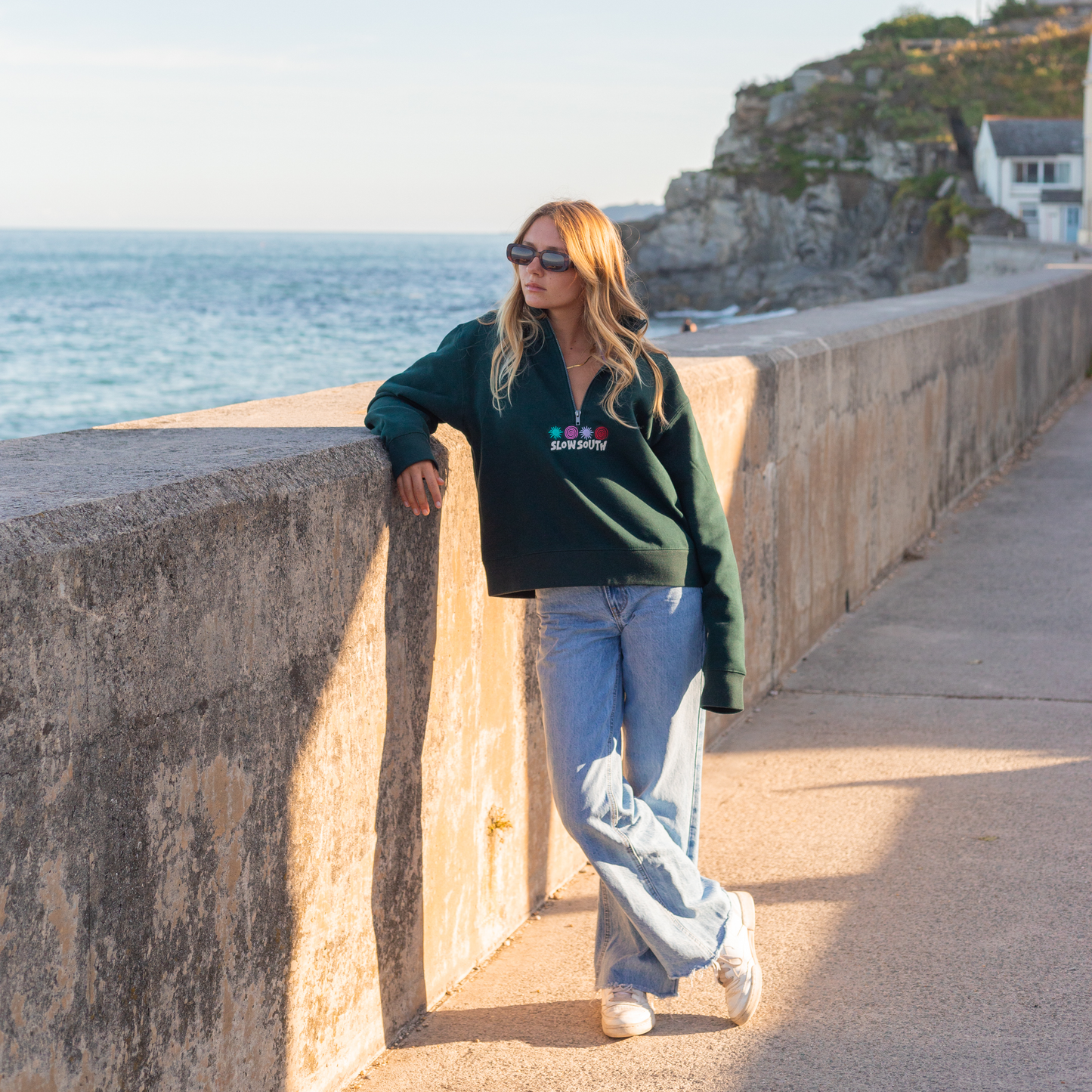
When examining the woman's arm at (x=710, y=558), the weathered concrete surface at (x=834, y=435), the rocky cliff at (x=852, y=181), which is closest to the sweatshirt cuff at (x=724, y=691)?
the woman's arm at (x=710, y=558)

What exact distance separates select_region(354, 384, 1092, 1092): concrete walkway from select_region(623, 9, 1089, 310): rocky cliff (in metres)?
63.0

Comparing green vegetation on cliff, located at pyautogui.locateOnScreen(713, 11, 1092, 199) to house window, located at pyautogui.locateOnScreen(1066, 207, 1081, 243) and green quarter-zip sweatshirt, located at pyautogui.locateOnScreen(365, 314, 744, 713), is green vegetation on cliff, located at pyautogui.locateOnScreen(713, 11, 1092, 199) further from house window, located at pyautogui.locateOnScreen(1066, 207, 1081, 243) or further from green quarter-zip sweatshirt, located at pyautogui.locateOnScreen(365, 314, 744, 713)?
green quarter-zip sweatshirt, located at pyautogui.locateOnScreen(365, 314, 744, 713)

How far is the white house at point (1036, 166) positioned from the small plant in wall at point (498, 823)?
75.8 m

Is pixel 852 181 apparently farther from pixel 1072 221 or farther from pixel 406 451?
pixel 406 451

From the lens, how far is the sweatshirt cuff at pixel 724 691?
2.88 metres

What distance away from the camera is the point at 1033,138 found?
7625 centimetres

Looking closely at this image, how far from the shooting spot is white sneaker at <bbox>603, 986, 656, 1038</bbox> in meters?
3.02

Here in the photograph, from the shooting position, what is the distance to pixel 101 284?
134 meters

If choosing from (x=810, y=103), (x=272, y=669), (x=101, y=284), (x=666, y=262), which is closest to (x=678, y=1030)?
(x=272, y=669)

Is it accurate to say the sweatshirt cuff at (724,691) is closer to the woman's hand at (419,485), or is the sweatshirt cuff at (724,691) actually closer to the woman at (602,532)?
the woman at (602,532)

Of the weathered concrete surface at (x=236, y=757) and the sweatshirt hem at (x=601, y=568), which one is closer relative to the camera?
the weathered concrete surface at (x=236, y=757)

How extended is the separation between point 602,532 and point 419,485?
404 mm

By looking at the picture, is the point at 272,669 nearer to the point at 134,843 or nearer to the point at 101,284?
the point at 134,843

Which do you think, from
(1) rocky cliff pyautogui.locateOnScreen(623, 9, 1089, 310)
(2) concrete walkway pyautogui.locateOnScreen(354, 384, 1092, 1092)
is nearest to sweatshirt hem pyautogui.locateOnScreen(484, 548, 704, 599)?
(2) concrete walkway pyautogui.locateOnScreen(354, 384, 1092, 1092)
